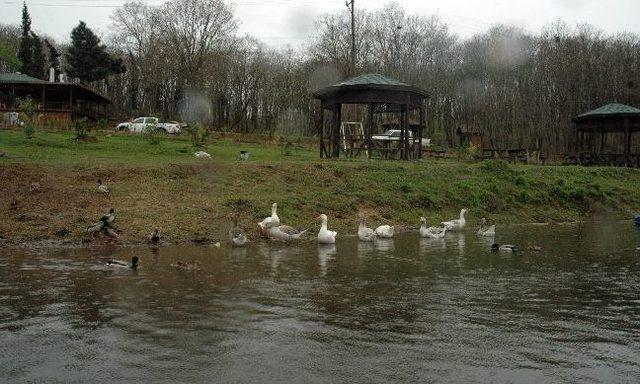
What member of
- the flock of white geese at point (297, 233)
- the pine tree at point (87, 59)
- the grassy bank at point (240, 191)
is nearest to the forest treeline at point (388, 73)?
the pine tree at point (87, 59)

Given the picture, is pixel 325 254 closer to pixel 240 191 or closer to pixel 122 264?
pixel 122 264

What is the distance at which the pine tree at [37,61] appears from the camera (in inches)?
2645

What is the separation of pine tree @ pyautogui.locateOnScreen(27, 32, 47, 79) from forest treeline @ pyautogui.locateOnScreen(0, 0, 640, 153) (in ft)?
20.4

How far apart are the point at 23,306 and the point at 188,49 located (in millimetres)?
57588

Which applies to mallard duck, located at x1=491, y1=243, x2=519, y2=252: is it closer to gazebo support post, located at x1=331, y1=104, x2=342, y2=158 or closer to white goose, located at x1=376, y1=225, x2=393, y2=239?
white goose, located at x1=376, y1=225, x2=393, y2=239

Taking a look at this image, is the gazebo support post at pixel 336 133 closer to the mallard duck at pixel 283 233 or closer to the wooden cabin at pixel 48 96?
the mallard duck at pixel 283 233

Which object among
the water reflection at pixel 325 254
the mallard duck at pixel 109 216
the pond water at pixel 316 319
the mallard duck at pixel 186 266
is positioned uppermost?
the mallard duck at pixel 109 216

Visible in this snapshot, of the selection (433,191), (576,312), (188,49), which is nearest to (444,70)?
(188,49)

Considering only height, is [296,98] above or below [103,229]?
above

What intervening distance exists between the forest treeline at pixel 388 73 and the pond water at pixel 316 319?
4629 cm

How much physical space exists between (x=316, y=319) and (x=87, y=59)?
60.4 meters

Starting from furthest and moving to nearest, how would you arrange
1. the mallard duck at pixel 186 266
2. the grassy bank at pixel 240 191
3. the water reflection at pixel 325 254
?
1. the grassy bank at pixel 240 191
2. the water reflection at pixel 325 254
3. the mallard duck at pixel 186 266

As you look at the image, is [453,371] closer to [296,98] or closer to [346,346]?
[346,346]

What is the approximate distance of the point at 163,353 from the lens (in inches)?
293
